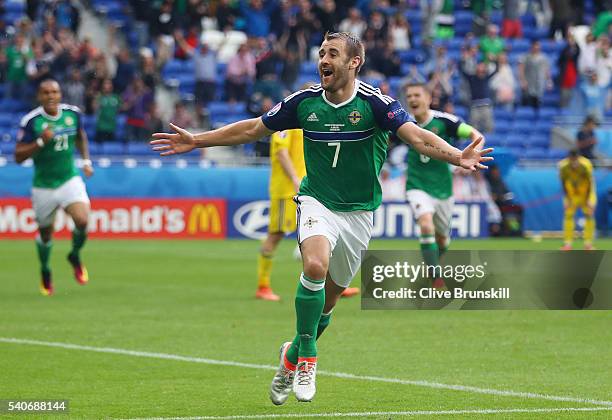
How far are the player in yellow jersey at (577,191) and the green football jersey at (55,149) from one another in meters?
12.2

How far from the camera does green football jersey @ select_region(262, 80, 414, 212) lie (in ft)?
27.8

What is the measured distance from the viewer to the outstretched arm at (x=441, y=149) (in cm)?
794

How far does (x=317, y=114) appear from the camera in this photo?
27.9 feet

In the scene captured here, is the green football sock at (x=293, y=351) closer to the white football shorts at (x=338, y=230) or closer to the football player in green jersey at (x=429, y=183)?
the white football shorts at (x=338, y=230)

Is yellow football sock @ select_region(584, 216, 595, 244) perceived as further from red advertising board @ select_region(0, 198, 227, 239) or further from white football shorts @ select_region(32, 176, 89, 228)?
white football shorts @ select_region(32, 176, 89, 228)

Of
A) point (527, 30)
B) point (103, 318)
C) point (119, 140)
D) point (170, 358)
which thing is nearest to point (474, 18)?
point (527, 30)

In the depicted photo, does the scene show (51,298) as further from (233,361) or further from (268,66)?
(268,66)

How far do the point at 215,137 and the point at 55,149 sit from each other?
7.73m

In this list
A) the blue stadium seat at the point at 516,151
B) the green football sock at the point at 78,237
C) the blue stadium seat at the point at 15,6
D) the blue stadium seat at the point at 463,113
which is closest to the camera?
the green football sock at the point at 78,237

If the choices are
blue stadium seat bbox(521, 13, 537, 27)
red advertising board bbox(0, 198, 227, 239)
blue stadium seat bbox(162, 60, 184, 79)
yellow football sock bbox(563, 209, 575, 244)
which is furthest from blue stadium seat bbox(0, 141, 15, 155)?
blue stadium seat bbox(521, 13, 537, 27)

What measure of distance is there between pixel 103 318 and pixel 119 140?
16157mm

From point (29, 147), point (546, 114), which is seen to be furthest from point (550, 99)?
point (29, 147)

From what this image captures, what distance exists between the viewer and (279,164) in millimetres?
15602

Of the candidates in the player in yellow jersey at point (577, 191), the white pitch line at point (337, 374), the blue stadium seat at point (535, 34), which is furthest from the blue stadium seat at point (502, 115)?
the white pitch line at point (337, 374)
